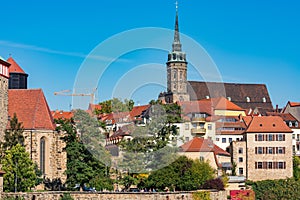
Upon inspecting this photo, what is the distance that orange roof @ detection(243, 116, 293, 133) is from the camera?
3137 inches

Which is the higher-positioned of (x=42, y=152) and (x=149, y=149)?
(x=149, y=149)

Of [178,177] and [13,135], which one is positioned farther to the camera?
[178,177]

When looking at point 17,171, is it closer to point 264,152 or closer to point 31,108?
point 31,108

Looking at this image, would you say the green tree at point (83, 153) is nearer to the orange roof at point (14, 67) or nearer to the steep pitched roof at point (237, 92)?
the orange roof at point (14, 67)

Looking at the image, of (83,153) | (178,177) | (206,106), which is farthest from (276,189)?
(83,153)

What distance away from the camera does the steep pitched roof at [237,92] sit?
406ft

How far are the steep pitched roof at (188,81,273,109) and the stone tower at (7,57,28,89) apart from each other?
161 ft

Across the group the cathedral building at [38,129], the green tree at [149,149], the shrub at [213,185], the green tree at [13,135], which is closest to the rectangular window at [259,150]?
the green tree at [149,149]

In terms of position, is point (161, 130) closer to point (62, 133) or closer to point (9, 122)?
point (62, 133)

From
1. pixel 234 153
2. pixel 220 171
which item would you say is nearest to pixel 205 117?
pixel 234 153

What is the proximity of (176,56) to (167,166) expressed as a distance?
7525 cm

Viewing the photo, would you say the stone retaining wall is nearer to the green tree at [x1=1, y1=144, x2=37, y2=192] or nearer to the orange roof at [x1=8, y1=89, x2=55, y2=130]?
the green tree at [x1=1, y1=144, x2=37, y2=192]

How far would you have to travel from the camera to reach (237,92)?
12650cm

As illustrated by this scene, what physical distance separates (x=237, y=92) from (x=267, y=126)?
153ft
